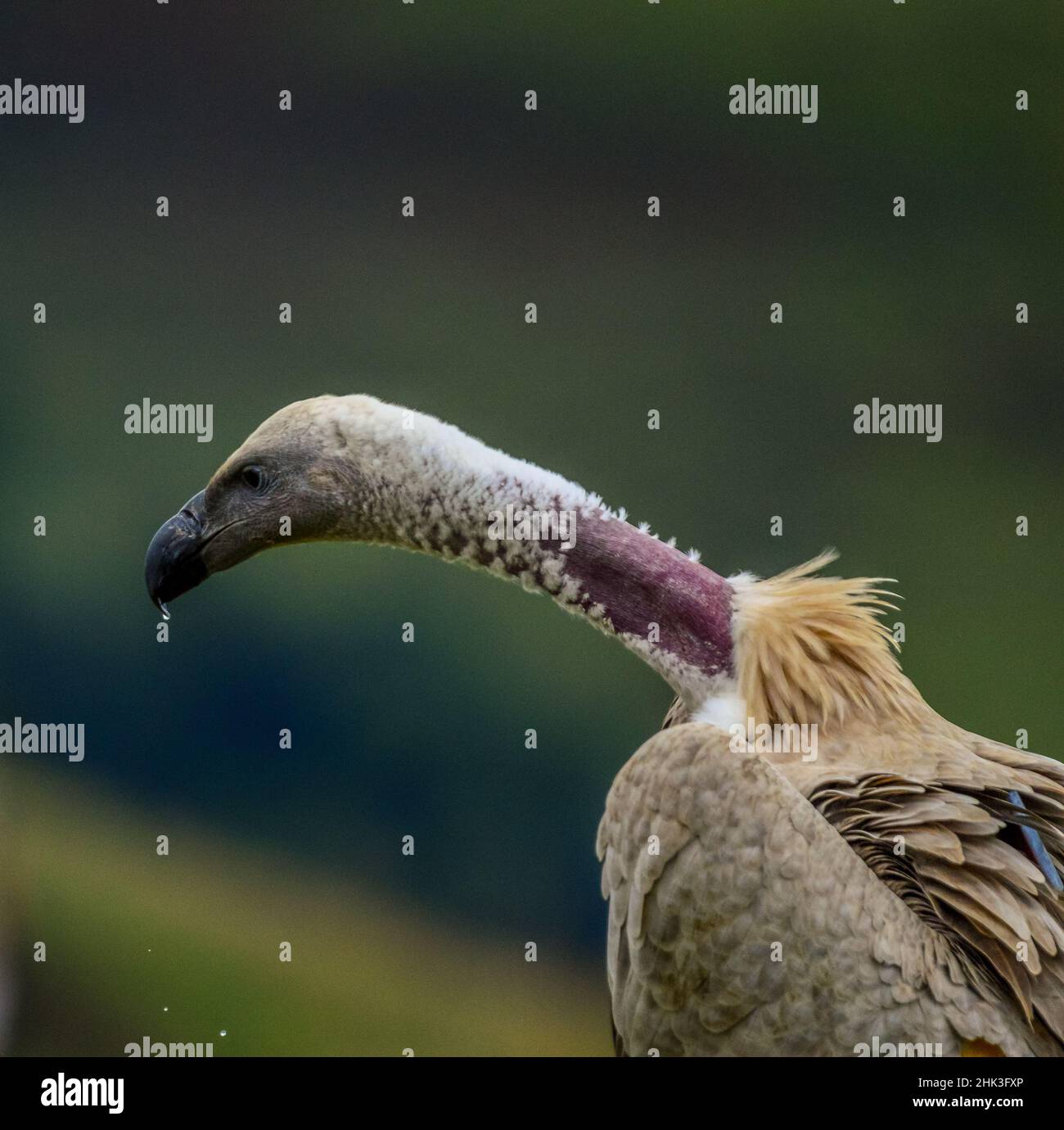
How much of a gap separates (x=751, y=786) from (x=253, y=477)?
1126 millimetres

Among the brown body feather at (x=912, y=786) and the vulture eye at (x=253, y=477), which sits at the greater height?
the vulture eye at (x=253, y=477)

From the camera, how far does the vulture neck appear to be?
88.2 inches

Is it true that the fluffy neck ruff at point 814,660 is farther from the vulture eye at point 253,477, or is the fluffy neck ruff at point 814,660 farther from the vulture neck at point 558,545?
the vulture eye at point 253,477

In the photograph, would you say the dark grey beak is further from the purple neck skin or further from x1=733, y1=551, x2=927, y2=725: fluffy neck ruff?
x1=733, y1=551, x2=927, y2=725: fluffy neck ruff

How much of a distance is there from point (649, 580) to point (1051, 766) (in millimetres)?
759

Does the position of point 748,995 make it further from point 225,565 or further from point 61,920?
point 61,920

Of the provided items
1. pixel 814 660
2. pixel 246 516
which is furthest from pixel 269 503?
pixel 814 660

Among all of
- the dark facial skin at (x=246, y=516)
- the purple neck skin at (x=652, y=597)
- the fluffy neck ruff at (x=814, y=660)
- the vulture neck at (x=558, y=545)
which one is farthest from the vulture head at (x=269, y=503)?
the fluffy neck ruff at (x=814, y=660)

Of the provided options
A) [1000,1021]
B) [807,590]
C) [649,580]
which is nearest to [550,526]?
[649,580]

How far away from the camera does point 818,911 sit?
71.9 inches

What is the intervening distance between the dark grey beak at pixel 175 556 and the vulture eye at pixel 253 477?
0.11m

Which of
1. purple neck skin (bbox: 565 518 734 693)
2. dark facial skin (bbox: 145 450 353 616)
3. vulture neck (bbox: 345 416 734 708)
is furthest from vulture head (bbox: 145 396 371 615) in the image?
purple neck skin (bbox: 565 518 734 693)

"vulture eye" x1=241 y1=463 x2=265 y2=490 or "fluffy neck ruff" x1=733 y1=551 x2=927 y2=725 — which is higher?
"vulture eye" x1=241 y1=463 x2=265 y2=490

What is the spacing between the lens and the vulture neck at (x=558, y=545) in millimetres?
2240
